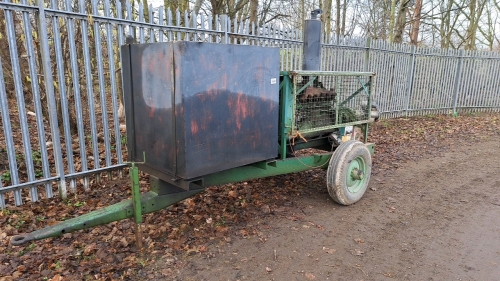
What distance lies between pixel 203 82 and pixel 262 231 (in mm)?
1859

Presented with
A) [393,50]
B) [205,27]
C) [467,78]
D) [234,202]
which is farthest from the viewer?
[467,78]

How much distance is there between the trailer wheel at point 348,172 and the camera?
438cm

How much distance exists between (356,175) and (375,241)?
1.03 meters

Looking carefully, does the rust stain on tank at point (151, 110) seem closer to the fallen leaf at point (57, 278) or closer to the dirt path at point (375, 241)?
the dirt path at point (375, 241)

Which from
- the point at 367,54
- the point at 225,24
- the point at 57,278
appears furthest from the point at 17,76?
the point at 367,54

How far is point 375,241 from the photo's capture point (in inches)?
150

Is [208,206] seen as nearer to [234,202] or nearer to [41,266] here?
[234,202]

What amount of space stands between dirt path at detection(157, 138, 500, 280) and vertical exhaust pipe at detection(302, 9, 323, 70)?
1867 mm

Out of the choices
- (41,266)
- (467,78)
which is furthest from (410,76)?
(41,266)

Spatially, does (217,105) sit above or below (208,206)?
above

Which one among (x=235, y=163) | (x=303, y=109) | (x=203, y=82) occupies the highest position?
(x=203, y=82)

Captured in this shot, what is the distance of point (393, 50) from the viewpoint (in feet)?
35.3

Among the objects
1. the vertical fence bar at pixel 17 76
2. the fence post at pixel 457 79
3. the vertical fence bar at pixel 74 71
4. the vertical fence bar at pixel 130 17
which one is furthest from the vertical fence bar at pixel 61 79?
the fence post at pixel 457 79

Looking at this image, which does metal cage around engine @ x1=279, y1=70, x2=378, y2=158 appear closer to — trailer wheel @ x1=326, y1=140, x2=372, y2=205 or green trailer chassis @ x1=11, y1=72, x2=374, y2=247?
green trailer chassis @ x1=11, y1=72, x2=374, y2=247
